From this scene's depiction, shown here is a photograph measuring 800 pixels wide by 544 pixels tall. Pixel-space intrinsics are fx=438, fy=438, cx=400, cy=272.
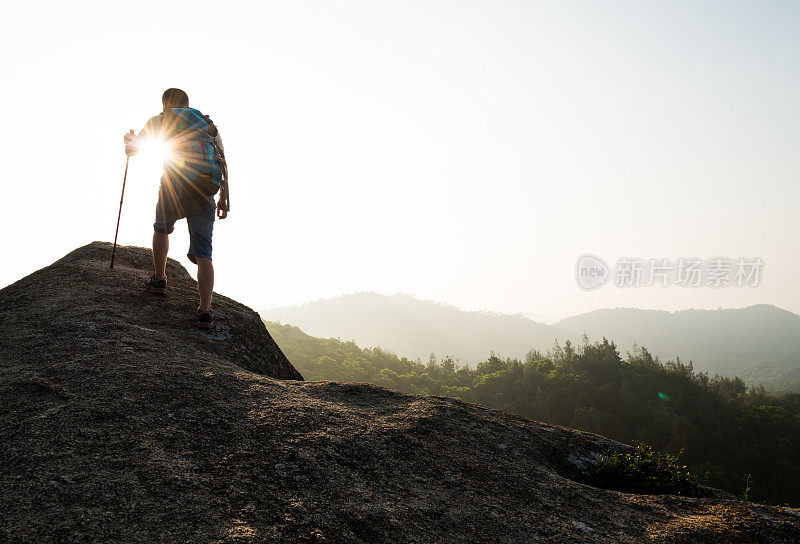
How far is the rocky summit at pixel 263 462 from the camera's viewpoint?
2123 mm

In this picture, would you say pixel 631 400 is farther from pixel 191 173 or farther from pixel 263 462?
pixel 263 462

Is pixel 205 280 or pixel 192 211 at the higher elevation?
pixel 192 211

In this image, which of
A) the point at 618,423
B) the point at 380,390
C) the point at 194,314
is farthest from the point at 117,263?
the point at 618,423

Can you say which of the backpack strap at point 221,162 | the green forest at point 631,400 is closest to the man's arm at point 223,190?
the backpack strap at point 221,162

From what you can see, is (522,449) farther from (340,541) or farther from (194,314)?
(194,314)

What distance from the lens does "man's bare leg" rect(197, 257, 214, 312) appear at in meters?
5.19

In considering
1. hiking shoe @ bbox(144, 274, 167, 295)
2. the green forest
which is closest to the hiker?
hiking shoe @ bbox(144, 274, 167, 295)

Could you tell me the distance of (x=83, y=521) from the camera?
1938mm

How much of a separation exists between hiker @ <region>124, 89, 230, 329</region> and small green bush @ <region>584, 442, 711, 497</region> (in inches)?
176

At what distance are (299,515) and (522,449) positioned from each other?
2174 millimetres

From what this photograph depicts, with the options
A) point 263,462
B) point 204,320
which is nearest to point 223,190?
point 204,320

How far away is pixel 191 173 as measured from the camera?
16.9 ft

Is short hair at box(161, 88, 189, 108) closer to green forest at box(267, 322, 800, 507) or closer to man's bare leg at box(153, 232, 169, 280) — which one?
man's bare leg at box(153, 232, 169, 280)

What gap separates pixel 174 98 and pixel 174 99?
0.01 metres
